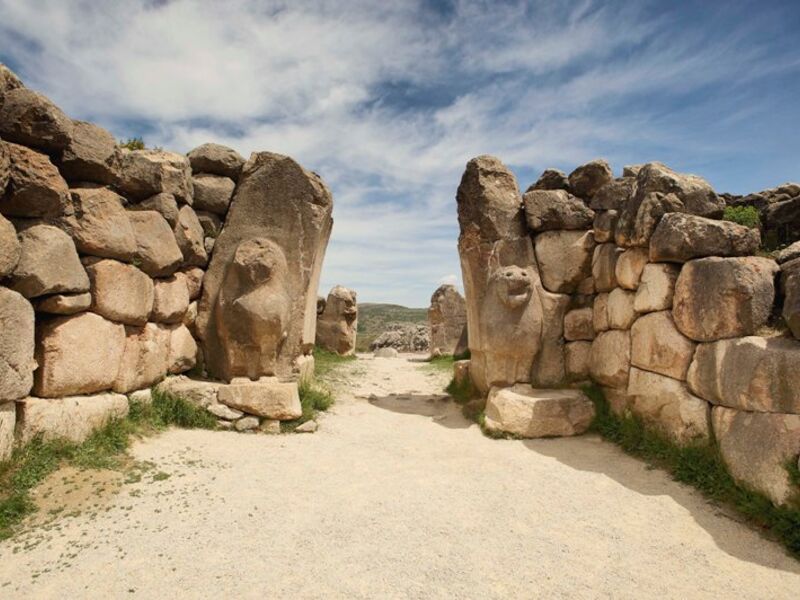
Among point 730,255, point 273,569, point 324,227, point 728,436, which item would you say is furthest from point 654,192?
point 273,569

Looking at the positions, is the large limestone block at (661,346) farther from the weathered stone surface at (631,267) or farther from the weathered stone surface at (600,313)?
the weathered stone surface at (600,313)

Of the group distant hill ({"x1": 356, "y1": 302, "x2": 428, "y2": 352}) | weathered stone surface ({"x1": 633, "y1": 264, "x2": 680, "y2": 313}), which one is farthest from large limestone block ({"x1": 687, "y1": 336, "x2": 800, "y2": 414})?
distant hill ({"x1": 356, "y1": 302, "x2": 428, "y2": 352})

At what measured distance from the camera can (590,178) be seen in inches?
255

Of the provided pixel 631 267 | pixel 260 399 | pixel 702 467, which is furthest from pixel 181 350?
pixel 702 467

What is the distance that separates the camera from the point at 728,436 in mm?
3826

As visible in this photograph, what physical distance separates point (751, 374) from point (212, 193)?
5846mm

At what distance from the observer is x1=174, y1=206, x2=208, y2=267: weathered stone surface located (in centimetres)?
578

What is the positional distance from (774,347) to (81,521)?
476 cm

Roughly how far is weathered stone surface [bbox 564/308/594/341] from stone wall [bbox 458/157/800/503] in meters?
0.01

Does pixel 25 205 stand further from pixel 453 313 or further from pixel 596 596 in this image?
pixel 453 313

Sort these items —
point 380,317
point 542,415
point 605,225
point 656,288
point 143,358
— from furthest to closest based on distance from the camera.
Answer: point 380,317 < point 605,225 < point 542,415 < point 143,358 < point 656,288

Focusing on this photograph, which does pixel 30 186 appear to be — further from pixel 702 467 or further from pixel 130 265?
pixel 702 467

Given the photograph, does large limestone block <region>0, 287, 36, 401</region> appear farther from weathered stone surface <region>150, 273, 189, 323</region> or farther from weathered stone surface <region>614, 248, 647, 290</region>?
weathered stone surface <region>614, 248, 647, 290</region>

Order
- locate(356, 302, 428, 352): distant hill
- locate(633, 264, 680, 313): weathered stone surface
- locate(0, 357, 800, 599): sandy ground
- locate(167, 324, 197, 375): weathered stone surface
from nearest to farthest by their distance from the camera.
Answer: locate(0, 357, 800, 599): sandy ground → locate(633, 264, 680, 313): weathered stone surface → locate(167, 324, 197, 375): weathered stone surface → locate(356, 302, 428, 352): distant hill
